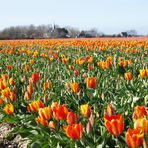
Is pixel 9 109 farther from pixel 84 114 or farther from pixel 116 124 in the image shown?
pixel 116 124

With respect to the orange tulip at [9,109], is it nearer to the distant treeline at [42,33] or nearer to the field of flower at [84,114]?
the field of flower at [84,114]

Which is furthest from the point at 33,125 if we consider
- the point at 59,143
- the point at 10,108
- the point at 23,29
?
the point at 23,29

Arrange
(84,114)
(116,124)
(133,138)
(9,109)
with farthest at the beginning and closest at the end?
(9,109)
(84,114)
(116,124)
(133,138)

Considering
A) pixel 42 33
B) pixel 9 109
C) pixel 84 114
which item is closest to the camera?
pixel 84 114

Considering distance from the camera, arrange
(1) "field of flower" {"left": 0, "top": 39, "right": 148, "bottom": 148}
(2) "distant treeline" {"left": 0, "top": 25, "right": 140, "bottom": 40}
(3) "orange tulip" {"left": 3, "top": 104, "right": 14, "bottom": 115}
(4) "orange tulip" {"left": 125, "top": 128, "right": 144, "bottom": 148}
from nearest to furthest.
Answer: (4) "orange tulip" {"left": 125, "top": 128, "right": 144, "bottom": 148} < (1) "field of flower" {"left": 0, "top": 39, "right": 148, "bottom": 148} < (3) "orange tulip" {"left": 3, "top": 104, "right": 14, "bottom": 115} < (2) "distant treeline" {"left": 0, "top": 25, "right": 140, "bottom": 40}

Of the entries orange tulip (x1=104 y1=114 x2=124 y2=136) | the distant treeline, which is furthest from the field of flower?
the distant treeline

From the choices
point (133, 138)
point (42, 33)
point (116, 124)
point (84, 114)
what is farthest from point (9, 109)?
point (42, 33)

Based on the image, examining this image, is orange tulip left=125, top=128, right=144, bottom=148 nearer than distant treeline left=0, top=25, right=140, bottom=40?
Yes

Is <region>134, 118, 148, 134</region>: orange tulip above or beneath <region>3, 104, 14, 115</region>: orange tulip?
above

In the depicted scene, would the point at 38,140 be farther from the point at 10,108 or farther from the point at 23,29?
the point at 23,29

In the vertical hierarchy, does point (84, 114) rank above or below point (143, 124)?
below

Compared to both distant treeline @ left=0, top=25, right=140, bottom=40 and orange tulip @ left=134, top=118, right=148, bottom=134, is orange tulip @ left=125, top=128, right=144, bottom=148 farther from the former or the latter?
distant treeline @ left=0, top=25, right=140, bottom=40

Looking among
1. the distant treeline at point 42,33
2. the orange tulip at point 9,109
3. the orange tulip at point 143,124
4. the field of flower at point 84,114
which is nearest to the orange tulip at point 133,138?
the field of flower at point 84,114

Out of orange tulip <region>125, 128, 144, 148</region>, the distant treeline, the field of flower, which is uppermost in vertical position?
orange tulip <region>125, 128, 144, 148</region>
